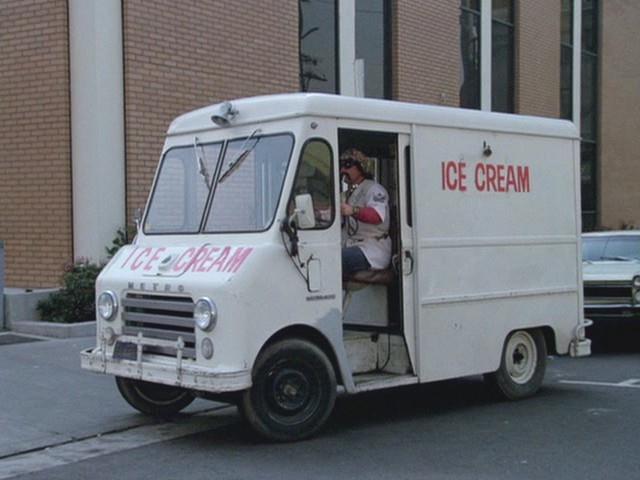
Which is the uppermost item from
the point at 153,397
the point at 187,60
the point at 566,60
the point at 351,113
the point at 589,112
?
the point at 566,60

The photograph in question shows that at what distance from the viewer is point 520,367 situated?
9031mm

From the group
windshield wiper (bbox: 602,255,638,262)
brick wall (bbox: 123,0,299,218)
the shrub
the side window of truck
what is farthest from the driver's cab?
windshield wiper (bbox: 602,255,638,262)

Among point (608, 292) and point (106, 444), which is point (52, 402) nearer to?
point (106, 444)

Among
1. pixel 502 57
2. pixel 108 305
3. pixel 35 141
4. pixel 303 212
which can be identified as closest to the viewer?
pixel 303 212

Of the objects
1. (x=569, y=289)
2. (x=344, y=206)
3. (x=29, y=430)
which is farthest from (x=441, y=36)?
(x=29, y=430)

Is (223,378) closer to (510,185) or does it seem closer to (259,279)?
(259,279)

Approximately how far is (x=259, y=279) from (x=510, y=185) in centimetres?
307

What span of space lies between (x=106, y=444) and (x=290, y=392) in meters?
1.55

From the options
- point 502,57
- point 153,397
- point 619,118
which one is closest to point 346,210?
point 153,397

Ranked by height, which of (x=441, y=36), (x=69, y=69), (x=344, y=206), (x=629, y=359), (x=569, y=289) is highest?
(x=441, y=36)

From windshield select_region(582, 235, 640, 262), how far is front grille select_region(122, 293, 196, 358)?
7.87 metres

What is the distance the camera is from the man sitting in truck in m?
7.81

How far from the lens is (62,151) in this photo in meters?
12.4

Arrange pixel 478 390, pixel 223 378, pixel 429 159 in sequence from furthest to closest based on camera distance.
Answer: pixel 478 390 → pixel 429 159 → pixel 223 378
